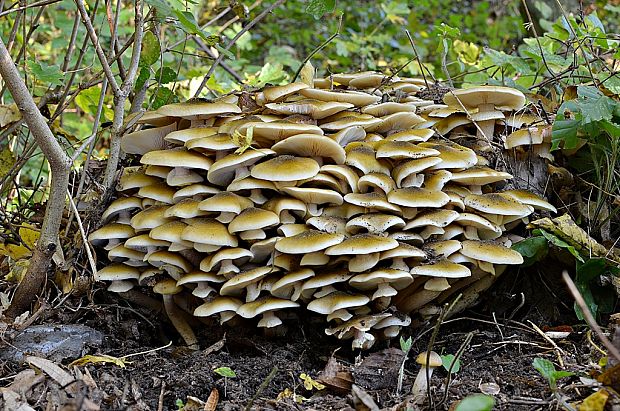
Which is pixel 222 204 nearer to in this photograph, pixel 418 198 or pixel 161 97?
pixel 418 198

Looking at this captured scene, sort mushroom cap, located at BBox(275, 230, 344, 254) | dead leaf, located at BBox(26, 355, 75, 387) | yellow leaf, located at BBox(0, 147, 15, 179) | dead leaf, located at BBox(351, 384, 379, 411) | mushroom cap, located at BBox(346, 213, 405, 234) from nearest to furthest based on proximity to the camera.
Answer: dead leaf, located at BBox(351, 384, 379, 411)
dead leaf, located at BBox(26, 355, 75, 387)
mushroom cap, located at BBox(275, 230, 344, 254)
mushroom cap, located at BBox(346, 213, 405, 234)
yellow leaf, located at BBox(0, 147, 15, 179)

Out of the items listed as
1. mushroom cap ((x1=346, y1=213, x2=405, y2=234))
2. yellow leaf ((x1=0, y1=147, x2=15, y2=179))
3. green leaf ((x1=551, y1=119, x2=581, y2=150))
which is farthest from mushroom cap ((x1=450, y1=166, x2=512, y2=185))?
yellow leaf ((x1=0, y1=147, x2=15, y2=179))

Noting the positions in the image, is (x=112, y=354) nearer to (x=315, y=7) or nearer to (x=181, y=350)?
(x=181, y=350)

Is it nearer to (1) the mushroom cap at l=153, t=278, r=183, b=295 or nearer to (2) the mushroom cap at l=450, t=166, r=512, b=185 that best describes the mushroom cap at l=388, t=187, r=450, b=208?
(2) the mushroom cap at l=450, t=166, r=512, b=185

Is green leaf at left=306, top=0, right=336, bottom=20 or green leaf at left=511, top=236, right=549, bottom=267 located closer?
green leaf at left=511, top=236, right=549, bottom=267

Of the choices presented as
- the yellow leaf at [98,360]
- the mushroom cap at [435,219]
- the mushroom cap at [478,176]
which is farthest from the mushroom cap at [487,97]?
the yellow leaf at [98,360]
